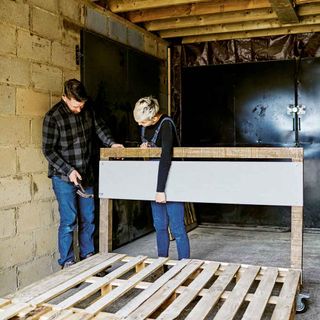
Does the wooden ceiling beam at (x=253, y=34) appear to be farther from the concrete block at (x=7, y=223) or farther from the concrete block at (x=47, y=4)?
the concrete block at (x=7, y=223)

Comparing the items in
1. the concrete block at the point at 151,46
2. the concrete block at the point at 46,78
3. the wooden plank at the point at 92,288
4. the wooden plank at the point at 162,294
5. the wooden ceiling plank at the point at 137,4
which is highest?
the wooden ceiling plank at the point at 137,4

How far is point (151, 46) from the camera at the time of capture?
5.35 m

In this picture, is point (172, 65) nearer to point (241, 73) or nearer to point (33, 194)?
point (241, 73)

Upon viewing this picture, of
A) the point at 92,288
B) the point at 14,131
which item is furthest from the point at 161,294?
the point at 14,131

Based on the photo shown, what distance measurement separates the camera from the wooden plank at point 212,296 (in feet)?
6.66

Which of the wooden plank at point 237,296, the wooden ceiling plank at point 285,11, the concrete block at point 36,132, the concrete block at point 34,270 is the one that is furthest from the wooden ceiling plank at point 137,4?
the wooden plank at point 237,296

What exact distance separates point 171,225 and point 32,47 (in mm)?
1729

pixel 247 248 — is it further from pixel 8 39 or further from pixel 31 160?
pixel 8 39

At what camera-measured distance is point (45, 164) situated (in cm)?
348

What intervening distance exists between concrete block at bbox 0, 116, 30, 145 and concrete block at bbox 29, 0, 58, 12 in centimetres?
92

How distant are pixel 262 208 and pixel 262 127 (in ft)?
3.44

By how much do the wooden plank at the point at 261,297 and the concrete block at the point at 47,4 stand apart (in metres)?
2.60

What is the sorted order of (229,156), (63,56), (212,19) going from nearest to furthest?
(229,156), (63,56), (212,19)

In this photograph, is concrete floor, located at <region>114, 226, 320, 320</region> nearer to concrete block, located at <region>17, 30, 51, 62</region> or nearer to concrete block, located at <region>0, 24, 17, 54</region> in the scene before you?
concrete block, located at <region>17, 30, 51, 62</region>
